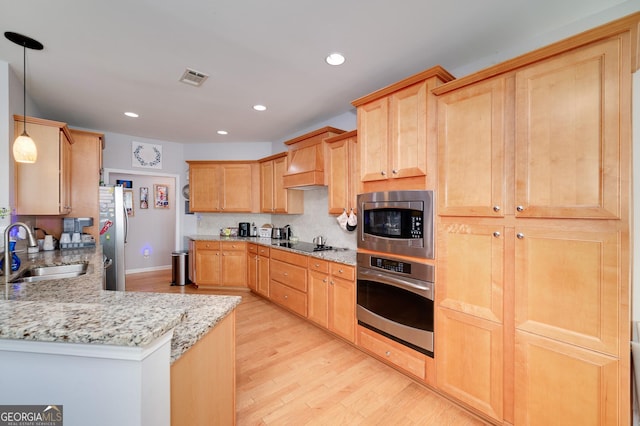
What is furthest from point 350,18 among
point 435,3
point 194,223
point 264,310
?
point 194,223

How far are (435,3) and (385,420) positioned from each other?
8.84ft

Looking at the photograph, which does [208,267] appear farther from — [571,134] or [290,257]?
[571,134]

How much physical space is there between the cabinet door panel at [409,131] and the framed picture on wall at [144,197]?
5899 millimetres

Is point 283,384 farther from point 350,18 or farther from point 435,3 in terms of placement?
point 435,3

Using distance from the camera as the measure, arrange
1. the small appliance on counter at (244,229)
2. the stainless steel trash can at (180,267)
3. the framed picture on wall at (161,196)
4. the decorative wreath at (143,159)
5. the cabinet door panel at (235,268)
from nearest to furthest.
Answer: the cabinet door panel at (235,268) → the decorative wreath at (143,159) → the stainless steel trash can at (180,267) → the small appliance on counter at (244,229) → the framed picture on wall at (161,196)

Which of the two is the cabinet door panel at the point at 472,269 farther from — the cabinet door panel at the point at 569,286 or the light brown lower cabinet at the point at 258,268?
the light brown lower cabinet at the point at 258,268

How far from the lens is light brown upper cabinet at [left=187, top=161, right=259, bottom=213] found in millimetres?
4895

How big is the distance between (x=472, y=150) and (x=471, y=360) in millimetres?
1405

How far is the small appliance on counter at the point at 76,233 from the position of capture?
3.36 metres

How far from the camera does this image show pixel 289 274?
3518 mm

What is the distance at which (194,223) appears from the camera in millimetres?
5395

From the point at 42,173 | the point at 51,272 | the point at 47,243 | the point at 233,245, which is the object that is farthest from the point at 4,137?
the point at 233,245

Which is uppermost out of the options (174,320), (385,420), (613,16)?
(613,16)

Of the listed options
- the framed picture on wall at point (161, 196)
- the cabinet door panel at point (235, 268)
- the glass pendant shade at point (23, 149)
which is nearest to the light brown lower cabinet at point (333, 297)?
the cabinet door panel at point (235, 268)
